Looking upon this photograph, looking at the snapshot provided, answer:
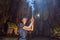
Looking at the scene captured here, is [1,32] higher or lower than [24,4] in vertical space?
lower

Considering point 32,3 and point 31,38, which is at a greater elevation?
point 32,3

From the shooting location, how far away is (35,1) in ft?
10.8

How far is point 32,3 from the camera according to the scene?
328 centimetres

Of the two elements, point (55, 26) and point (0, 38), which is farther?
point (55, 26)

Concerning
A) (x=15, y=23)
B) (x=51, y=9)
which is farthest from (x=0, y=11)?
(x=51, y=9)

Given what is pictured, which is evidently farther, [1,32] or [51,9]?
[51,9]

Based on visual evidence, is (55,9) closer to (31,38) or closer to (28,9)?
(28,9)

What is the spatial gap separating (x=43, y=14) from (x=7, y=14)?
0.84 meters

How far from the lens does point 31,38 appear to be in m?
3.20

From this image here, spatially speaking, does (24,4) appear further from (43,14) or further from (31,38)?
(31,38)

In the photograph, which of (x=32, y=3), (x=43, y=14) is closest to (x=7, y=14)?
(x=32, y=3)

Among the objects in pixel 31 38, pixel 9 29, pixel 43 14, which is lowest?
pixel 31 38

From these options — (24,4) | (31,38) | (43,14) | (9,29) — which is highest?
(24,4)

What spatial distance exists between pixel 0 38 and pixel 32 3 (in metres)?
1.08
